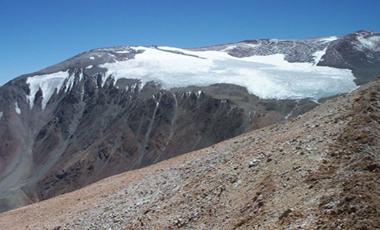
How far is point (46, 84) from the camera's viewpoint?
141 metres

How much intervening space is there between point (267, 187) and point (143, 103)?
314 feet

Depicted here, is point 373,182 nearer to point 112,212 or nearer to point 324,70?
point 112,212

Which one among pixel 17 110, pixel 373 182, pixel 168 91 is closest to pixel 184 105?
pixel 168 91

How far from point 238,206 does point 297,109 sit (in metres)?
71.5

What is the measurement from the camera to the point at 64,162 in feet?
314

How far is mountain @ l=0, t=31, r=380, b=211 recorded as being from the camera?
8631 centimetres

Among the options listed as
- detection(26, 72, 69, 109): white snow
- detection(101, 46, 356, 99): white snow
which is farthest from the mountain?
detection(26, 72, 69, 109): white snow

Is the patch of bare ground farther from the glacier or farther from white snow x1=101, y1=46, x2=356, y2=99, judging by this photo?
white snow x1=101, y1=46, x2=356, y2=99

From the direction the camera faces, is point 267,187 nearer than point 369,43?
Yes

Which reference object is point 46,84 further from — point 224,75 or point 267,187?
point 267,187

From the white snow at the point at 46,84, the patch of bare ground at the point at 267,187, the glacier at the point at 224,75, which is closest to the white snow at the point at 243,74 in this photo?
the glacier at the point at 224,75

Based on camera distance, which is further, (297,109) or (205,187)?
(297,109)

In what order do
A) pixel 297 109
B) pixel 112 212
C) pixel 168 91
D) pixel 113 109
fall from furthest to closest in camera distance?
1. pixel 113 109
2. pixel 168 91
3. pixel 297 109
4. pixel 112 212

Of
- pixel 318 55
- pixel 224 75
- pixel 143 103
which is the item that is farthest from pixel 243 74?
pixel 318 55
